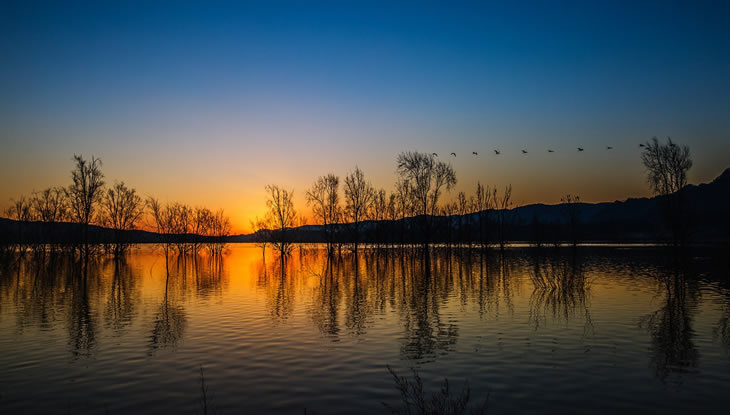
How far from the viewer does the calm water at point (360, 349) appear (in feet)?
31.7

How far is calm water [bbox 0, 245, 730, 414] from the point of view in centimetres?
966

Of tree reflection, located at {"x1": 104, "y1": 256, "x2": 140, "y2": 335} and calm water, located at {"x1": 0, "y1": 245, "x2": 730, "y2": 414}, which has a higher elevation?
tree reflection, located at {"x1": 104, "y1": 256, "x2": 140, "y2": 335}

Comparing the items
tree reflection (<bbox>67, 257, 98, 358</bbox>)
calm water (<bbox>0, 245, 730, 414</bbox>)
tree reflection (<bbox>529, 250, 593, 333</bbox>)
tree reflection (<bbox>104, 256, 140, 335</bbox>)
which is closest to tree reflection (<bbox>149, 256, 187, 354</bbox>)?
calm water (<bbox>0, 245, 730, 414</bbox>)

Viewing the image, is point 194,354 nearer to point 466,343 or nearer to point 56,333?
point 56,333

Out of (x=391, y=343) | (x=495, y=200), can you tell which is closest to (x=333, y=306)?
(x=391, y=343)

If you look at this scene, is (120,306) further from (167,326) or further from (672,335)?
(672,335)

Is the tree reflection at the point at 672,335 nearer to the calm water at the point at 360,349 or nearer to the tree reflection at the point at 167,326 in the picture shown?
the calm water at the point at 360,349

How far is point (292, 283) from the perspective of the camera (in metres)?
34.4

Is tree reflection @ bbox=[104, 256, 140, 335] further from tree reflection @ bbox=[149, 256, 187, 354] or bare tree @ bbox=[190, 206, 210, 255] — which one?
bare tree @ bbox=[190, 206, 210, 255]

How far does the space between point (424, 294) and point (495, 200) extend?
88.0 metres

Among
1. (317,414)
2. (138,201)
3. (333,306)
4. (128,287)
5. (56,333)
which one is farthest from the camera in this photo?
(138,201)

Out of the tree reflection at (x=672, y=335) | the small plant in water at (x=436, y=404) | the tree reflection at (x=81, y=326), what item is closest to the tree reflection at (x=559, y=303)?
the tree reflection at (x=672, y=335)

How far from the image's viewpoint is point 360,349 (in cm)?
1392

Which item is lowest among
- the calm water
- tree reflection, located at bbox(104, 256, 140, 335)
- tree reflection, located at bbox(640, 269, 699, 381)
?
tree reflection, located at bbox(640, 269, 699, 381)
